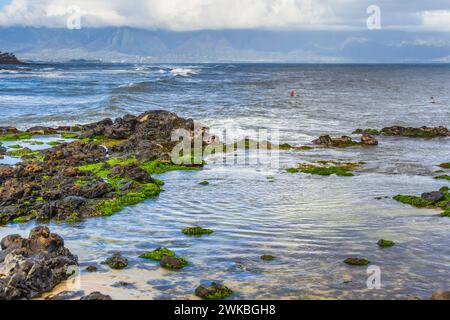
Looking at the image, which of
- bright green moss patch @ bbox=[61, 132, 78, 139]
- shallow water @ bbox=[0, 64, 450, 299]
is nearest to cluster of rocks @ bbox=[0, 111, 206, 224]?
shallow water @ bbox=[0, 64, 450, 299]

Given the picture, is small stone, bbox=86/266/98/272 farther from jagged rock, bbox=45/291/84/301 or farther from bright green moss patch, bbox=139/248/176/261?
bright green moss patch, bbox=139/248/176/261

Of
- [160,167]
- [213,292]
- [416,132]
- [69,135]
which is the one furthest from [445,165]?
[69,135]

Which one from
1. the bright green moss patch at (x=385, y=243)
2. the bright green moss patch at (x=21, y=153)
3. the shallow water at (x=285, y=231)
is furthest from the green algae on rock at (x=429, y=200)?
the bright green moss patch at (x=21, y=153)

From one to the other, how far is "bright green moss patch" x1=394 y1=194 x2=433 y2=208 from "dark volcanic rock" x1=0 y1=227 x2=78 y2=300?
602 inches

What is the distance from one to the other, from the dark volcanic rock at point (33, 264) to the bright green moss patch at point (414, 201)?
602 inches

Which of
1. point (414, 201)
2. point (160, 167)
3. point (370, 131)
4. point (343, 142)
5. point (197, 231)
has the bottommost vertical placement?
point (197, 231)

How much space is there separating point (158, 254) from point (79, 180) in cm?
1151

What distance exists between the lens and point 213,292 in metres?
15.6

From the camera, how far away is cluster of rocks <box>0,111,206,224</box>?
24125 mm

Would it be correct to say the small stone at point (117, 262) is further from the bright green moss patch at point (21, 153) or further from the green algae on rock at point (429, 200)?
the bright green moss patch at point (21, 153)

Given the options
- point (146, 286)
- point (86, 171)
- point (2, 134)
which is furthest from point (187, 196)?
point (2, 134)

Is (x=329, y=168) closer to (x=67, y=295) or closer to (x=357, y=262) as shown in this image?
(x=357, y=262)

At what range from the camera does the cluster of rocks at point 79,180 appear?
79.2 feet
